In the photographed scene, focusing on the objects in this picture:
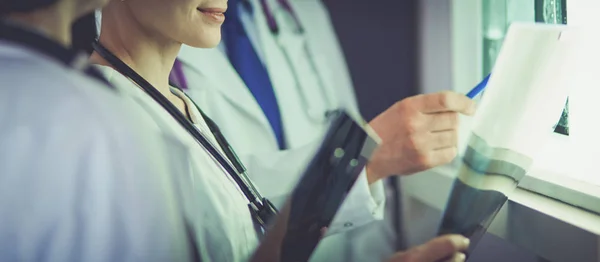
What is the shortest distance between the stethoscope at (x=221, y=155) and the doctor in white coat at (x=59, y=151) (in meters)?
0.07

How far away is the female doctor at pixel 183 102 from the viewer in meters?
0.48

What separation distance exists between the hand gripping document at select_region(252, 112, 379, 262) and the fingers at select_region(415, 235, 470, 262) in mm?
110

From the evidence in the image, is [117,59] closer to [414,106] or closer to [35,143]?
[35,143]

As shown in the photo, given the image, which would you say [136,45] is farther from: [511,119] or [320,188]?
[511,119]

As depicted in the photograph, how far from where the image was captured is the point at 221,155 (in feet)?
1.72

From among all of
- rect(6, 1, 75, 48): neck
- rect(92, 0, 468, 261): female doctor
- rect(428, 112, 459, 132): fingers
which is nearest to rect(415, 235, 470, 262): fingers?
rect(92, 0, 468, 261): female doctor

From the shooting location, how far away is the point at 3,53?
383mm

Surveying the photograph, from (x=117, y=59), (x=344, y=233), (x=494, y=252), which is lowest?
(x=494, y=252)

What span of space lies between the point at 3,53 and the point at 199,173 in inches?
6.8

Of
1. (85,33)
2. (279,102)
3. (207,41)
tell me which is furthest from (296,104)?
(85,33)

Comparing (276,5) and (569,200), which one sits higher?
(276,5)

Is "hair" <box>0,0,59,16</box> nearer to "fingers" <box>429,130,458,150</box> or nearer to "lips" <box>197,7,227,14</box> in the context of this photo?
"lips" <box>197,7,227,14</box>

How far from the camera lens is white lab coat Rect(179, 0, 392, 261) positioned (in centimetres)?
59

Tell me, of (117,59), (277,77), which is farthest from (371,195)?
(117,59)
